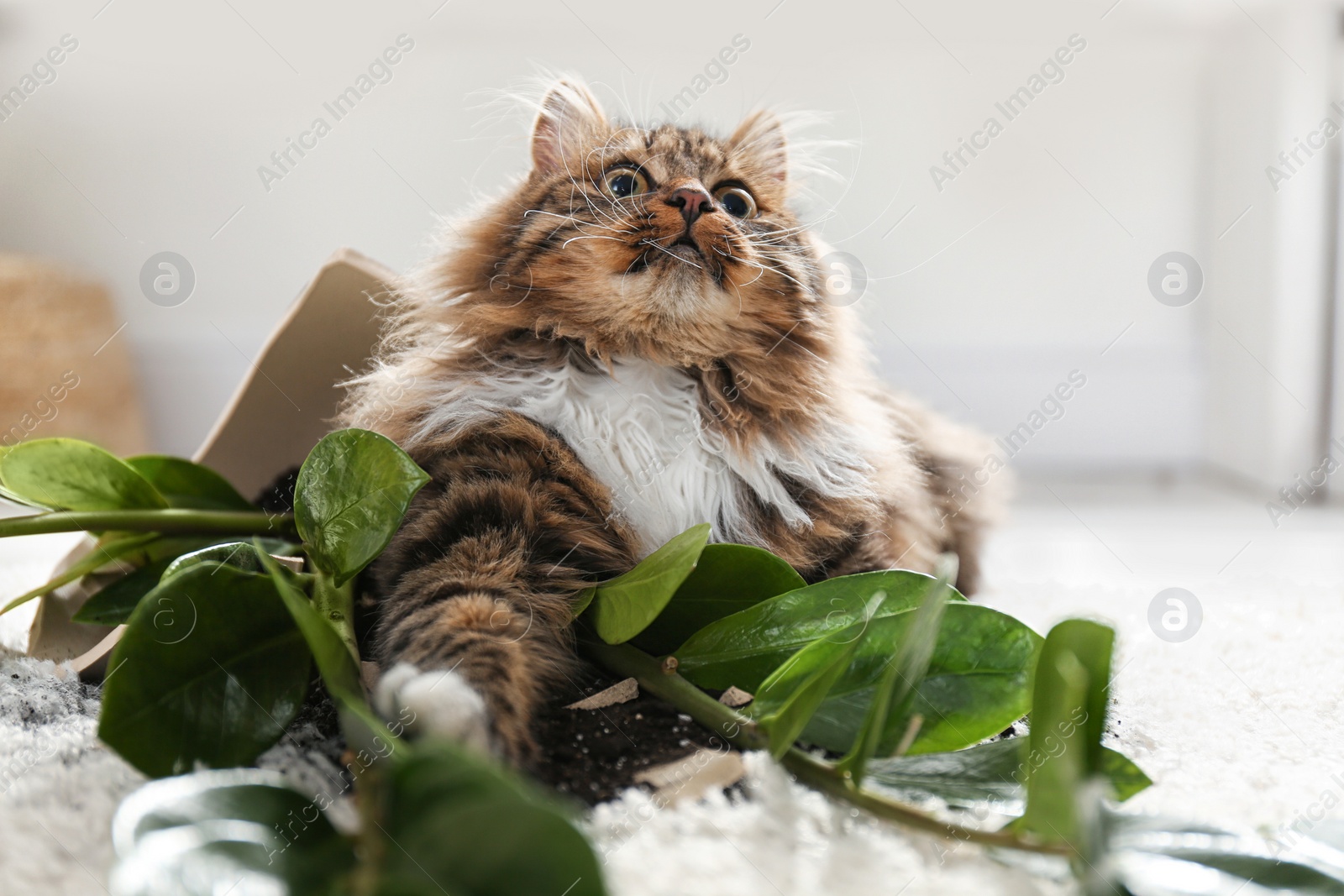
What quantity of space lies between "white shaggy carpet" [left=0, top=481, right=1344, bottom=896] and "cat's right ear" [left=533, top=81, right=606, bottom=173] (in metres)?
0.83

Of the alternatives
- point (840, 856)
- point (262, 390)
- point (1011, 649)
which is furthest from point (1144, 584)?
point (262, 390)

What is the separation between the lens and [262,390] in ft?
4.16

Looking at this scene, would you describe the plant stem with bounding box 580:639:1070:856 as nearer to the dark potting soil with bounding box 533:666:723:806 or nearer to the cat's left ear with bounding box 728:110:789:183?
the dark potting soil with bounding box 533:666:723:806

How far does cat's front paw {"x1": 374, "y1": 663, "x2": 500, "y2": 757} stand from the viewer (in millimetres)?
570

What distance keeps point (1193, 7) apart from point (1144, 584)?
7.55 feet

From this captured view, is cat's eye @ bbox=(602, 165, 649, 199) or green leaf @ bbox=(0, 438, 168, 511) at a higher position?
green leaf @ bbox=(0, 438, 168, 511)

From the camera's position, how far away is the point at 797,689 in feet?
1.91

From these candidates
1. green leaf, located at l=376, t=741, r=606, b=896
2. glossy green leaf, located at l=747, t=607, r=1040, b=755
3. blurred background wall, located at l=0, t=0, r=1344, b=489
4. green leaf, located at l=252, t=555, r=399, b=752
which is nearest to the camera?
green leaf, located at l=376, t=741, r=606, b=896

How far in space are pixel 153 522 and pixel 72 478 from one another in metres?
0.08

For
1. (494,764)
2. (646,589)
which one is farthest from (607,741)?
(494,764)

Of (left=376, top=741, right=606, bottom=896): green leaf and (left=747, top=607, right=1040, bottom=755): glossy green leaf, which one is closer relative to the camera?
(left=376, top=741, right=606, bottom=896): green leaf

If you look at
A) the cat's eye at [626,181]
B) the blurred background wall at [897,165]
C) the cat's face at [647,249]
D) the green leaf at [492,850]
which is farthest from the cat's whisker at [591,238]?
the blurred background wall at [897,165]

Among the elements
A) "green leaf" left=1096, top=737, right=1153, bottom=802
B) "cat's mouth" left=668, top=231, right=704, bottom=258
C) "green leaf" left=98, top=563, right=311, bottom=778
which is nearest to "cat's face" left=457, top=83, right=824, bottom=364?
"cat's mouth" left=668, top=231, right=704, bottom=258

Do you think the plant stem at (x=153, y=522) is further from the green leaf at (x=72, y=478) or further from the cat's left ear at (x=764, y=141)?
the cat's left ear at (x=764, y=141)
